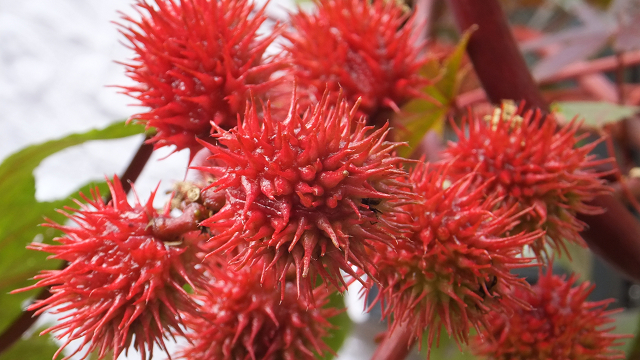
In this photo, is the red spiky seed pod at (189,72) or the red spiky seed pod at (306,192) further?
the red spiky seed pod at (189,72)

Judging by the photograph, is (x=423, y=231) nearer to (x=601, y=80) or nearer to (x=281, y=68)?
(x=281, y=68)

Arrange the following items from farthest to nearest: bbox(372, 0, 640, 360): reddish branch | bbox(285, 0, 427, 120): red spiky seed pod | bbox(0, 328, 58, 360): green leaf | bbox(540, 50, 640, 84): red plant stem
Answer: bbox(540, 50, 640, 84): red plant stem < bbox(0, 328, 58, 360): green leaf < bbox(372, 0, 640, 360): reddish branch < bbox(285, 0, 427, 120): red spiky seed pod

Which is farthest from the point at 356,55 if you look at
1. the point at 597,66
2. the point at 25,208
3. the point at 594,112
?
the point at 597,66

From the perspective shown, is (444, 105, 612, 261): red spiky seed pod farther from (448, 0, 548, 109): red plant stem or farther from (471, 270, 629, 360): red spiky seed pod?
(448, 0, 548, 109): red plant stem

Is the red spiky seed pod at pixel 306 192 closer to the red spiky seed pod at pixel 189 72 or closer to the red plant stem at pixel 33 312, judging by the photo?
the red spiky seed pod at pixel 189 72

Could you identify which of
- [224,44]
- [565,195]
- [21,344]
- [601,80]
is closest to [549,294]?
[565,195]

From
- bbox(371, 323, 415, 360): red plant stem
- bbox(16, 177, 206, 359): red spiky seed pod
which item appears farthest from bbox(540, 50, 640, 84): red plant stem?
bbox(16, 177, 206, 359): red spiky seed pod

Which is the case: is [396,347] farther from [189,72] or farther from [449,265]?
[189,72]

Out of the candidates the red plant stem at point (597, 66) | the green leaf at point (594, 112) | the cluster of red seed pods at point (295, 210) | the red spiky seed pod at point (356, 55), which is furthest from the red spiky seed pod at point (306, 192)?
the red plant stem at point (597, 66)
